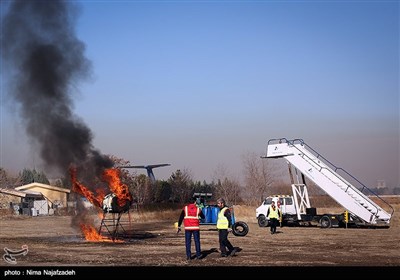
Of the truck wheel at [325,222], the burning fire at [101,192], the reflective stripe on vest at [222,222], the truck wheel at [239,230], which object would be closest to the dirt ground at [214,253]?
the burning fire at [101,192]

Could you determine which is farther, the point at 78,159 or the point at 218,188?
the point at 218,188

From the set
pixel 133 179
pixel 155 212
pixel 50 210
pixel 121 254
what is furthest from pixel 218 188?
pixel 121 254

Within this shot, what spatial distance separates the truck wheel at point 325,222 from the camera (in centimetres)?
3278

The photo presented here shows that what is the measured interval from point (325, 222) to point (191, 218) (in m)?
18.3

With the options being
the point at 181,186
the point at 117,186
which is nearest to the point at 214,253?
the point at 117,186

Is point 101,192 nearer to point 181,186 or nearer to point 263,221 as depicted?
point 263,221

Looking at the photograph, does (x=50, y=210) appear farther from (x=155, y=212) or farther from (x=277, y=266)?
(x=277, y=266)

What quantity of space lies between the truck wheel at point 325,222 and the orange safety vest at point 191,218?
58.9 feet

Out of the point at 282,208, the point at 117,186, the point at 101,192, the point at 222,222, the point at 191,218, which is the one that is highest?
the point at 117,186

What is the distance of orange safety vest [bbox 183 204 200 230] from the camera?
16781 millimetres

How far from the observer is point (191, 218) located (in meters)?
16.8
